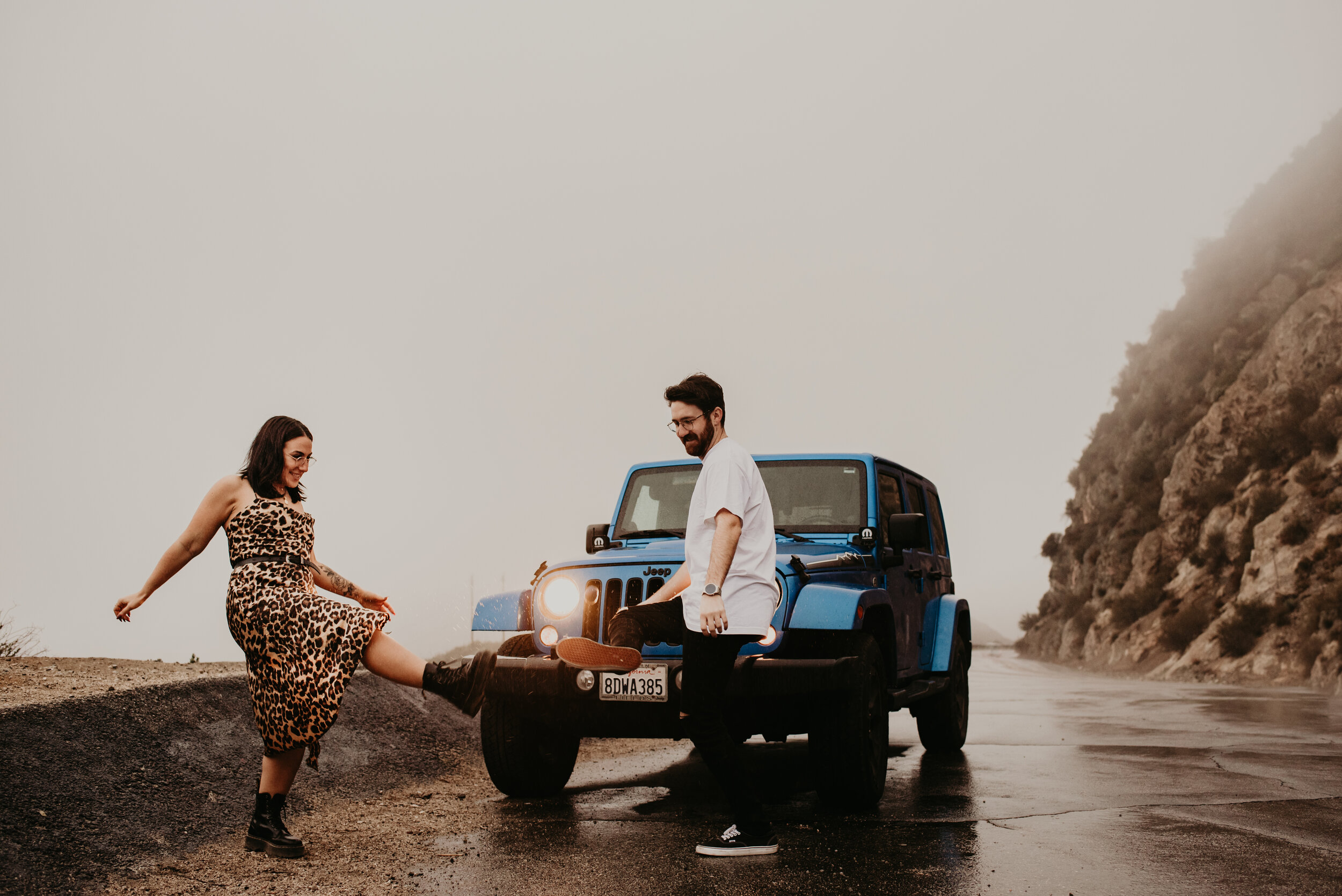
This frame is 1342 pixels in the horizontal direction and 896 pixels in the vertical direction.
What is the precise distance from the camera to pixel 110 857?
198 inches

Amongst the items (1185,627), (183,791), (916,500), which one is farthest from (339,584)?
(1185,627)

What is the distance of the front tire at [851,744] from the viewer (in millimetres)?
6086

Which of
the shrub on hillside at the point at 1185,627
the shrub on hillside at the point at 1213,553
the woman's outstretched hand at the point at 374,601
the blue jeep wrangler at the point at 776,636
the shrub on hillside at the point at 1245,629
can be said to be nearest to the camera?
the woman's outstretched hand at the point at 374,601

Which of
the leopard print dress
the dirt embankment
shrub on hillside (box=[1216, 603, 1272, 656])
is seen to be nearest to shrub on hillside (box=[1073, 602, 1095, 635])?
shrub on hillside (box=[1216, 603, 1272, 656])

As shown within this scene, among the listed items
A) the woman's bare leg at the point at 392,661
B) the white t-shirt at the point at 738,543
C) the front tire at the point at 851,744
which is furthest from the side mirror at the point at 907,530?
the woman's bare leg at the point at 392,661

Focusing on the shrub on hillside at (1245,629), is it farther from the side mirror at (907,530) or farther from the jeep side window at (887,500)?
the side mirror at (907,530)

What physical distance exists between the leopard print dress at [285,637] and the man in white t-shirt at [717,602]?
1.00 m

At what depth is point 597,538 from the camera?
26.8ft

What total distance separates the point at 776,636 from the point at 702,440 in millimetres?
1556

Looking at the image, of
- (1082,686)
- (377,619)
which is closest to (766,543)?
(377,619)

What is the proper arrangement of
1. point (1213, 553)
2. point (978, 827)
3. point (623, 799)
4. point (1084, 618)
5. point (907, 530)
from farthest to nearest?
point (1084, 618) < point (1213, 553) < point (623, 799) < point (907, 530) < point (978, 827)

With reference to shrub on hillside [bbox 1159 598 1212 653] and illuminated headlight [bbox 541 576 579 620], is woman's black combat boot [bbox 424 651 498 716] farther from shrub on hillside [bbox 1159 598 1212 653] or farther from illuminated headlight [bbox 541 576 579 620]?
shrub on hillside [bbox 1159 598 1212 653]

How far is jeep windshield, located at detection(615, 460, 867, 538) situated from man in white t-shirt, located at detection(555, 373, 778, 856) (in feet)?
8.54

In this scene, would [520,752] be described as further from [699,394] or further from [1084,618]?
[1084,618]
